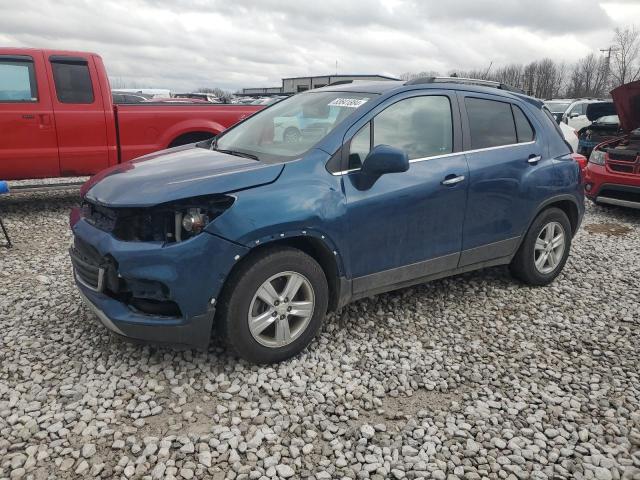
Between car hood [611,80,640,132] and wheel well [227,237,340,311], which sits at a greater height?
car hood [611,80,640,132]

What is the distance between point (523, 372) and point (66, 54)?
690 centimetres

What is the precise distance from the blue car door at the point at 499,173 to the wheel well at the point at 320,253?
1.23 meters

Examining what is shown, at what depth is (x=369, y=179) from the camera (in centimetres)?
329

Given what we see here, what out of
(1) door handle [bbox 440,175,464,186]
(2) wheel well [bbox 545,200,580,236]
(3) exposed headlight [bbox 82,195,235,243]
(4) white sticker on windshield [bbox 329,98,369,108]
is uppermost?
(4) white sticker on windshield [bbox 329,98,369,108]

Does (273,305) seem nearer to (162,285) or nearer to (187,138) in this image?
(162,285)

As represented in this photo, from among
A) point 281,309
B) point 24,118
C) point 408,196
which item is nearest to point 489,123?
point 408,196

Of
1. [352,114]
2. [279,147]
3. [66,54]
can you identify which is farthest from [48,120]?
[352,114]

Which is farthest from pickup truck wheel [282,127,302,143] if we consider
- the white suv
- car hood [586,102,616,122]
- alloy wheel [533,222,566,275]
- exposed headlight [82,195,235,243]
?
the white suv

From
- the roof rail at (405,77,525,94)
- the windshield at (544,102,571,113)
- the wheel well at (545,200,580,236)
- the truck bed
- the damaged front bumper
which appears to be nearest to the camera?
the damaged front bumper

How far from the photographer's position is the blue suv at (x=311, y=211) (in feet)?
9.30

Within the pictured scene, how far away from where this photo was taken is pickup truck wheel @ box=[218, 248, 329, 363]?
2928 mm

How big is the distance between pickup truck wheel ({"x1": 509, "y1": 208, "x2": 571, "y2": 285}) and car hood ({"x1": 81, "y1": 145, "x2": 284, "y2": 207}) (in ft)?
8.43

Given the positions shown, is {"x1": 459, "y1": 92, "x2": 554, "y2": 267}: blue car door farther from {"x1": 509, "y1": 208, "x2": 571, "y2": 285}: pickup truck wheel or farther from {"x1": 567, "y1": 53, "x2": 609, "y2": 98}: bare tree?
{"x1": 567, "y1": 53, "x2": 609, "y2": 98}: bare tree

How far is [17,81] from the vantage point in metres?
6.54
